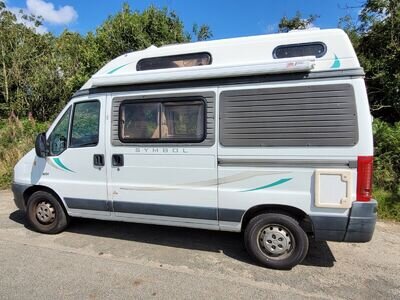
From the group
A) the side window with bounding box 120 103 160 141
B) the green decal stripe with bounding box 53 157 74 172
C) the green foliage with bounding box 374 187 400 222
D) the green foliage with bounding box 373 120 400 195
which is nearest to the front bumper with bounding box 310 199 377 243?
the side window with bounding box 120 103 160 141

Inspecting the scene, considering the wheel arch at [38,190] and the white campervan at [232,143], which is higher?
the white campervan at [232,143]

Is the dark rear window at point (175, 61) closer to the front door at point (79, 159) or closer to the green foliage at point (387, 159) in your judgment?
the front door at point (79, 159)

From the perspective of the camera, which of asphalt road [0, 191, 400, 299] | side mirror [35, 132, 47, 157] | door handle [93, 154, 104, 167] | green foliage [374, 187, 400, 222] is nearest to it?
asphalt road [0, 191, 400, 299]

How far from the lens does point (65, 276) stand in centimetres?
414

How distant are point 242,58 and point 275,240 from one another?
2181mm

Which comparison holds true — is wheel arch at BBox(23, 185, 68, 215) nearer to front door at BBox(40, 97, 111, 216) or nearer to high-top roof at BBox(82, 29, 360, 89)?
front door at BBox(40, 97, 111, 216)

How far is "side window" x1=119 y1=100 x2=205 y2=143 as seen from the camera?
178 inches

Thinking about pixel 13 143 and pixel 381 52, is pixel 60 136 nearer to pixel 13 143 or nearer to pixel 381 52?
pixel 13 143

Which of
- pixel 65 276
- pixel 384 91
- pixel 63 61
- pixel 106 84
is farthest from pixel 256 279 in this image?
pixel 63 61

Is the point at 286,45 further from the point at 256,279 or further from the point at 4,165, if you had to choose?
the point at 4,165

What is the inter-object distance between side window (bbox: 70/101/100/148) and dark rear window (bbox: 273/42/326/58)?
2.50m

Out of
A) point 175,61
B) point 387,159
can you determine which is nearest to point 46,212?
point 175,61

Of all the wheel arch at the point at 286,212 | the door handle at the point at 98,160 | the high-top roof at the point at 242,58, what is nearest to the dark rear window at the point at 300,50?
the high-top roof at the point at 242,58

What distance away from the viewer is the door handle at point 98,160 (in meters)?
5.00
